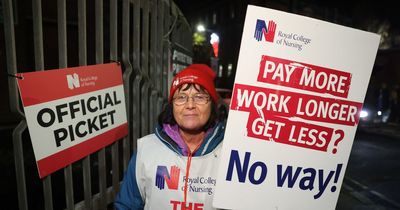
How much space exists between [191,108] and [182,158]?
0.32 metres

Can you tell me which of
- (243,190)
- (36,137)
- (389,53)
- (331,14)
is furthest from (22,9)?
(331,14)

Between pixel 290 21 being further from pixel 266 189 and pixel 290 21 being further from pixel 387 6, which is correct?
pixel 387 6

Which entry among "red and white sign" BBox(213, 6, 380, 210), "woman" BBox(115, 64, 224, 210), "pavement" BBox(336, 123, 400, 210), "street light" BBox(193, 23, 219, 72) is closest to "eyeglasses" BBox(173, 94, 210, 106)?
"woman" BBox(115, 64, 224, 210)

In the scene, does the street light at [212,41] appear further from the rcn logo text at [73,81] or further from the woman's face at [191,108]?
the woman's face at [191,108]

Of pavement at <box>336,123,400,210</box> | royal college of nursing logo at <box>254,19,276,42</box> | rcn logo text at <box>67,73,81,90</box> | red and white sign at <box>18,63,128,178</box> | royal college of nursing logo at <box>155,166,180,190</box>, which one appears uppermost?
royal college of nursing logo at <box>254,19,276,42</box>

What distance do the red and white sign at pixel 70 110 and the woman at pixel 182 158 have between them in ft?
1.67

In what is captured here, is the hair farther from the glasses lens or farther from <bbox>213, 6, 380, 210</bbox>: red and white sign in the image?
<bbox>213, 6, 380, 210</bbox>: red and white sign

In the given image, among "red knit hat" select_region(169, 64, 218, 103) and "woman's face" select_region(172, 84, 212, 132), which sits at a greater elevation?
"red knit hat" select_region(169, 64, 218, 103)

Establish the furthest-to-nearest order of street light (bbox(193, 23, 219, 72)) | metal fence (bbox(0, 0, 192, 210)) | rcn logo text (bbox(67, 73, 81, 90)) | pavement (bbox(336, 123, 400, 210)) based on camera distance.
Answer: street light (bbox(193, 23, 219, 72)) < pavement (bbox(336, 123, 400, 210)) < rcn logo text (bbox(67, 73, 81, 90)) < metal fence (bbox(0, 0, 192, 210))

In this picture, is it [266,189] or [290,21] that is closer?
[290,21]

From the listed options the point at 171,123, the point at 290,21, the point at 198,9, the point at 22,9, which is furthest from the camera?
the point at 198,9

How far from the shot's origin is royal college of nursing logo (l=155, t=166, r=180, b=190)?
1.96 m

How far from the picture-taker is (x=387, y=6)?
21047 millimetres

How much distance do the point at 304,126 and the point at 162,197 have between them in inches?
37.4
